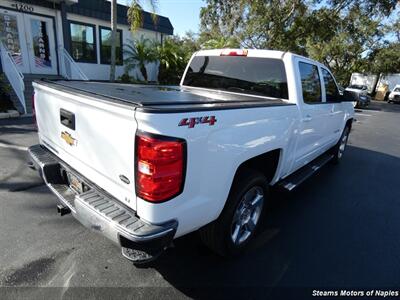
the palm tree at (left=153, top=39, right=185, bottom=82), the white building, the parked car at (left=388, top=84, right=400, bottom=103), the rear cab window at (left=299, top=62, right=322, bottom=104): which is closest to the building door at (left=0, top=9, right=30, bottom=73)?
the white building

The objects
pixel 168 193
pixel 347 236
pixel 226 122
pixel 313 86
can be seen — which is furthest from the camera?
pixel 313 86

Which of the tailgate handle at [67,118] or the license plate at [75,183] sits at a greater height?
the tailgate handle at [67,118]

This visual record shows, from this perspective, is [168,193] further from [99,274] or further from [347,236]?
[347,236]

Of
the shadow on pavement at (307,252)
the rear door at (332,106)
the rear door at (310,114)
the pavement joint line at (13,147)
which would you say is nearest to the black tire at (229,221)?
the shadow on pavement at (307,252)

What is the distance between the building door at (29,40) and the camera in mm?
10945

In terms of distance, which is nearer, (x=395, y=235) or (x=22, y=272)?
(x=22, y=272)

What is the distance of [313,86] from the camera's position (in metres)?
4.07

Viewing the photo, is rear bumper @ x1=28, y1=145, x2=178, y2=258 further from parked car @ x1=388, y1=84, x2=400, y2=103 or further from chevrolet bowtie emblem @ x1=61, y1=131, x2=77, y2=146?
parked car @ x1=388, y1=84, x2=400, y2=103

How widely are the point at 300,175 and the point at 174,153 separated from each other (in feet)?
8.84

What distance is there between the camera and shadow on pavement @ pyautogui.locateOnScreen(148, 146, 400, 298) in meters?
2.67

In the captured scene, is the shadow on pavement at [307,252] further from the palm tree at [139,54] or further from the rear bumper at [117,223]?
the palm tree at [139,54]

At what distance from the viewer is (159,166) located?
188cm

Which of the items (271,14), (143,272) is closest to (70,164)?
(143,272)

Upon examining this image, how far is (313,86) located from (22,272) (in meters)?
4.05
